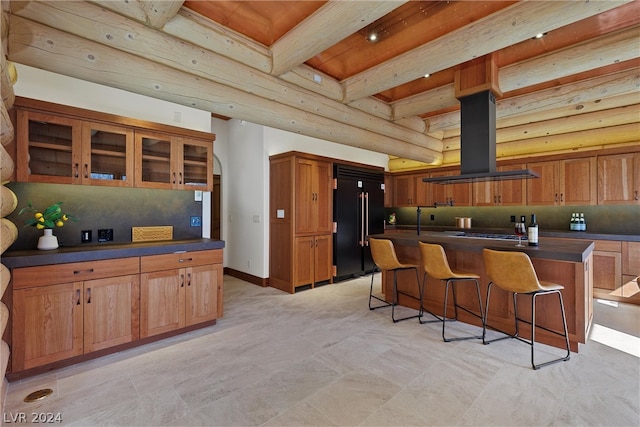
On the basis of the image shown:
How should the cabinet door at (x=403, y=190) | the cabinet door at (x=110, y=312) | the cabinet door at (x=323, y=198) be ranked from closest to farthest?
1. the cabinet door at (x=110, y=312)
2. the cabinet door at (x=323, y=198)
3. the cabinet door at (x=403, y=190)

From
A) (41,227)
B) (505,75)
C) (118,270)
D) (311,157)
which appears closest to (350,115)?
(311,157)

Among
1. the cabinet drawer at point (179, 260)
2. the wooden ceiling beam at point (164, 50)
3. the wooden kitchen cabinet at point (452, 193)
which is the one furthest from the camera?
the wooden kitchen cabinet at point (452, 193)

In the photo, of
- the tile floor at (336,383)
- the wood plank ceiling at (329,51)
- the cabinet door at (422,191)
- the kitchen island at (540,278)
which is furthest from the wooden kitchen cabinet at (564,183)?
the tile floor at (336,383)

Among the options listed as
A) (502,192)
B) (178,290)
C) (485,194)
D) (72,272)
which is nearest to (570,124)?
(502,192)

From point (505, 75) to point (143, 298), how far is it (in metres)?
5.05

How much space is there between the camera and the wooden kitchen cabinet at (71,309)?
2445 mm

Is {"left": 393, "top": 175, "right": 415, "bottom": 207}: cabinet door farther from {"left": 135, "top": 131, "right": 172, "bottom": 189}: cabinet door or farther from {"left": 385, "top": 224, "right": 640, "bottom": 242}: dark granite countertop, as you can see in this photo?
{"left": 135, "top": 131, "right": 172, "bottom": 189}: cabinet door

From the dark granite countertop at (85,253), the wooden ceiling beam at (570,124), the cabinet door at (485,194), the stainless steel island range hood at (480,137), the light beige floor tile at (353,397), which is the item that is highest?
the wooden ceiling beam at (570,124)

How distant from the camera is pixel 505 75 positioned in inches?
150

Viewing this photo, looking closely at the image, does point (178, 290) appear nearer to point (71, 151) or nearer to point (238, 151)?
point (71, 151)

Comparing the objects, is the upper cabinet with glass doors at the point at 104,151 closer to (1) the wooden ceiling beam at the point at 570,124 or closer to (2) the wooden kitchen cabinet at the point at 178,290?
(2) the wooden kitchen cabinet at the point at 178,290

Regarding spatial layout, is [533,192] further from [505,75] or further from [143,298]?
[143,298]

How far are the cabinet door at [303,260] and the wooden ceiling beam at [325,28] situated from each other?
2773 millimetres

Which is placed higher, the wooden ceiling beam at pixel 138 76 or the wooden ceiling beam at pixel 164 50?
the wooden ceiling beam at pixel 164 50
